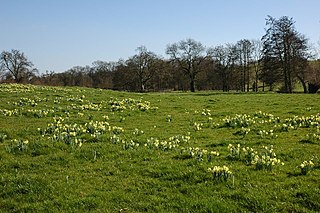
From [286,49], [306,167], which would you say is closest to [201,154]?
[306,167]

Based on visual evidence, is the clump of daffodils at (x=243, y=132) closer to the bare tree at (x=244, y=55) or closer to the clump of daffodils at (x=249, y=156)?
the clump of daffodils at (x=249, y=156)

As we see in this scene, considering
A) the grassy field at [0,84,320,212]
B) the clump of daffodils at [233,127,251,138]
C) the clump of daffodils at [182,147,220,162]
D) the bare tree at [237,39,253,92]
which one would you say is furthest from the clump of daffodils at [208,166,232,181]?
the bare tree at [237,39,253,92]

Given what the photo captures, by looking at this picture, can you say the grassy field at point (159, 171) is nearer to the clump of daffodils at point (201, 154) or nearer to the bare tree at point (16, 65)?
the clump of daffodils at point (201, 154)

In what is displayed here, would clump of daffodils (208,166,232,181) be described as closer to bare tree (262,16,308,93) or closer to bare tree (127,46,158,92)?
bare tree (262,16,308,93)

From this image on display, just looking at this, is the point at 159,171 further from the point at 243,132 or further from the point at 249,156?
the point at 243,132

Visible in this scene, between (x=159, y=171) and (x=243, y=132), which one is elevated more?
(x=243, y=132)

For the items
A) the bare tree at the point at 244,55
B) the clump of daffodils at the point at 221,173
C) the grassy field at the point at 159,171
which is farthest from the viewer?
the bare tree at the point at 244,55

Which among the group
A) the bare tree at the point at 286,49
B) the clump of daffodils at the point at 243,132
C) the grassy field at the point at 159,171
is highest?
the bare tree at the point at 286,49

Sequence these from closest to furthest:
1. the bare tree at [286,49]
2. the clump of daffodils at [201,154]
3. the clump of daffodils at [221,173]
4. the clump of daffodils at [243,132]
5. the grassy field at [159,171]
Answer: the grassy field at [159,171]
the clump of daffodils at [221,173]
the clump of daffodils at [201,154]
the clump of daffodils at [243,132]
the bare tree at [286,49]

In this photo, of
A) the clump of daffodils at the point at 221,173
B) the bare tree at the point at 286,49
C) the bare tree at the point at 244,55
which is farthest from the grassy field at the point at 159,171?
the bare tree at the point at 244,55

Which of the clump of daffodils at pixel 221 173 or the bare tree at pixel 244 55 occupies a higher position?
the bare tree at pixel 244 55

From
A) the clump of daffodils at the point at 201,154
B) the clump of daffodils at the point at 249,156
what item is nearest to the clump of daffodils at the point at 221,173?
the clump of daffodils at the point at 201,154

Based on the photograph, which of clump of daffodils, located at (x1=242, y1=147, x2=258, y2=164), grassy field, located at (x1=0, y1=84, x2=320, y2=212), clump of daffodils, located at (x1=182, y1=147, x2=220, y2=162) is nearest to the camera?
grassy field, located at (x1=0, y1=84, x2=320, y2=212)

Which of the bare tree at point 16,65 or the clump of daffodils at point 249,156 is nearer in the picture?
the clump of daffodils at point 249,156
